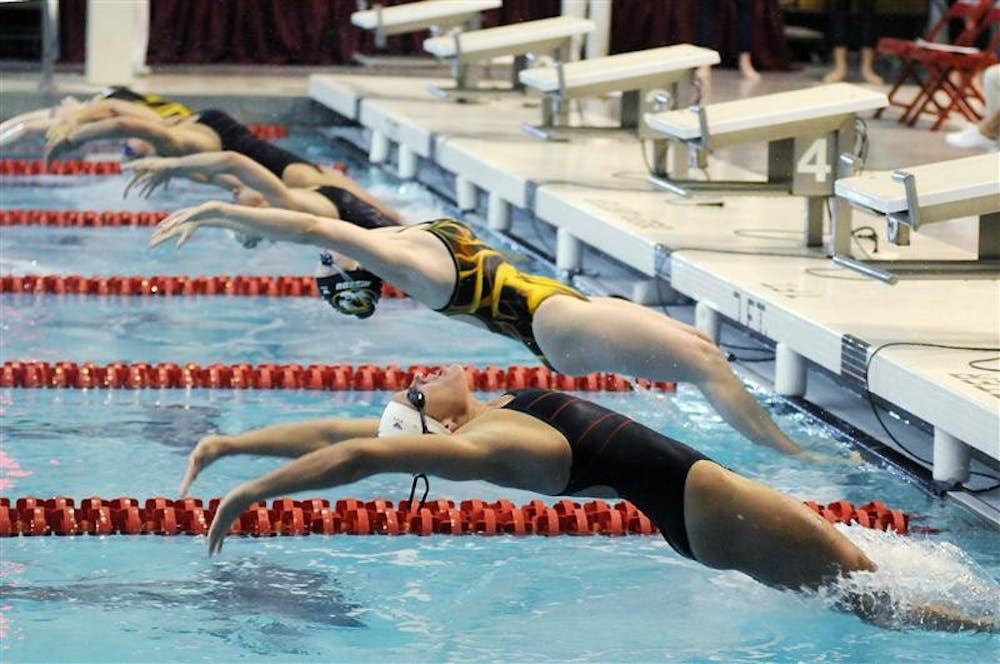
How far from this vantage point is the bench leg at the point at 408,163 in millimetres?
10664

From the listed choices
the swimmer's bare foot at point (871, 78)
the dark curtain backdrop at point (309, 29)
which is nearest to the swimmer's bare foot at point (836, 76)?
the swimmer's bare foot at point (871, 78)

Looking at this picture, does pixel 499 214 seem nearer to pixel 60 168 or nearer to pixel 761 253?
pixel 761 253

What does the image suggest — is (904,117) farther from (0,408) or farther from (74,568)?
(74,568)

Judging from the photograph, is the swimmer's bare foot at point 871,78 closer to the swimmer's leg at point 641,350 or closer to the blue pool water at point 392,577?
the blue pool water at point 392,577

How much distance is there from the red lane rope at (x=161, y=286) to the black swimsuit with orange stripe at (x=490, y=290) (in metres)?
2.45

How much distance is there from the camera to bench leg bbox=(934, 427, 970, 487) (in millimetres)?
4844

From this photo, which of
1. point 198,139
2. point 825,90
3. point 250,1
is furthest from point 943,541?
point 250,1

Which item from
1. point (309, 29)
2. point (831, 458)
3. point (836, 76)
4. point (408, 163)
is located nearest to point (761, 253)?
point (831, 458)

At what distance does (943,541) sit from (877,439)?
86 centimetres

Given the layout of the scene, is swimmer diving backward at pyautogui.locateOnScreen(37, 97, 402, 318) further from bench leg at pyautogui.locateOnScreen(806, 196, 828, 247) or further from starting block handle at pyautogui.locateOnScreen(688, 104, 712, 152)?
bench leg at pyautogui.locateOnScreen(806, 196, 828, 247)

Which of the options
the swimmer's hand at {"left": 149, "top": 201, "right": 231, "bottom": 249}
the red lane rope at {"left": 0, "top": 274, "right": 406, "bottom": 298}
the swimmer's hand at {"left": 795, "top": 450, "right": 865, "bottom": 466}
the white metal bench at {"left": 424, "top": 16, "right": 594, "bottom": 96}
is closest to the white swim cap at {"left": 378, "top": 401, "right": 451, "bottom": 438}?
the swimmer's hand at {"left": 149, "top": 201, "right": 231, "bottom": 249}

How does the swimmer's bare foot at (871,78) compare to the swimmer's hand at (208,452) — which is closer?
the swimmer's hand at (208,452)

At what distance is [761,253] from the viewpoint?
6.42m

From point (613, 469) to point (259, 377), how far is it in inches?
103
